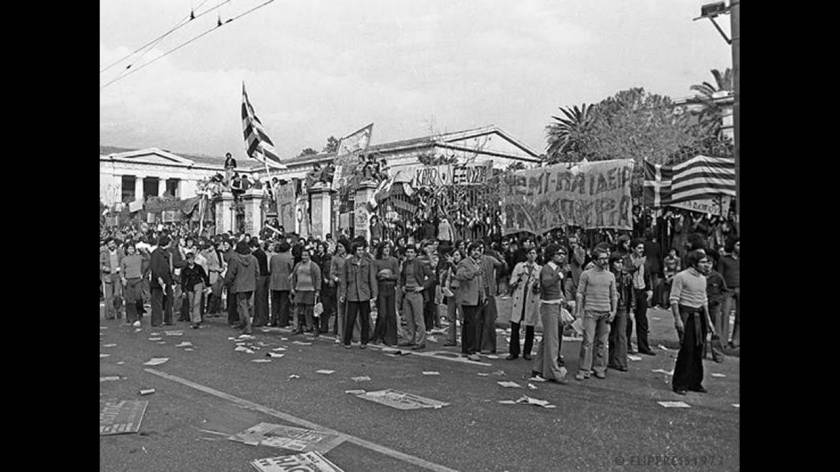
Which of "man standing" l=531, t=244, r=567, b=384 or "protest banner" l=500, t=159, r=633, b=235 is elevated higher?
"protest banner" l=500, t=159, r=633, b=235

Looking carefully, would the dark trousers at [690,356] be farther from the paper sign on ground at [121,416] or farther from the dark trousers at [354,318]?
the paper sign on ground at [121,416]

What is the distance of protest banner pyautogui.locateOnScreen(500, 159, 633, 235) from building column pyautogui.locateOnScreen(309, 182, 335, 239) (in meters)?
7.04

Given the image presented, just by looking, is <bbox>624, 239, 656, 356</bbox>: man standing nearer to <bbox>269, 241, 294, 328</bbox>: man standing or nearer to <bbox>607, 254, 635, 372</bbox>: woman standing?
<bbox>607, 254, 635, 372</bbox>: woman standing

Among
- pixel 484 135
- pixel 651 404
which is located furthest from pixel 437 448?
pixel 484 135

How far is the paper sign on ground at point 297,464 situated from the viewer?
15.6ft

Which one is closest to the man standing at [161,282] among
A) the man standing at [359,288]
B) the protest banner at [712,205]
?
the man standing at [359,288]

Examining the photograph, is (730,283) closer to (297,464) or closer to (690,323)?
(690,323)

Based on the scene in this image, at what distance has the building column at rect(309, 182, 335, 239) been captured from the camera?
21953 millimetres

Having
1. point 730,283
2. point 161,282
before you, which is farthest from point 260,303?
point 730,283

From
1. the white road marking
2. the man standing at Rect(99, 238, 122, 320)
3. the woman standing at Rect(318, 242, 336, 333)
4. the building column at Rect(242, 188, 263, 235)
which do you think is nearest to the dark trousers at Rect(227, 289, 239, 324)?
the woman standing at Rect(318, 242, 336, 333)

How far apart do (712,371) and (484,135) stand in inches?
1505
